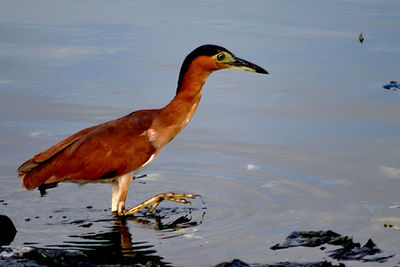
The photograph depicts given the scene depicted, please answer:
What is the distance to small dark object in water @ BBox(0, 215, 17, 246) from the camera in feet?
23.5

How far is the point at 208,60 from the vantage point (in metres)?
8.09

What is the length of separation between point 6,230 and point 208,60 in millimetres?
2395

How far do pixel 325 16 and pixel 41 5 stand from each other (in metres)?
4.83

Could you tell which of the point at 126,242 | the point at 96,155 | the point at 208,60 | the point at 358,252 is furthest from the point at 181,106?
the point at 358,252

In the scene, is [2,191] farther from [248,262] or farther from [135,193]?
[248,262]

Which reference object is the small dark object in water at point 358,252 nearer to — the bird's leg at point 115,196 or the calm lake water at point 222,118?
the calm lake water at point 222,118

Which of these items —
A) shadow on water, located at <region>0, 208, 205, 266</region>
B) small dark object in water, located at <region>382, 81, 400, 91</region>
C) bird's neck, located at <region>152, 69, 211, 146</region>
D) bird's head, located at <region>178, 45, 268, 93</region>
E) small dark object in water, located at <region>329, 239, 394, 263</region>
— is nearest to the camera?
shadow on water, located at <region>0, 208, 205, 266</region>

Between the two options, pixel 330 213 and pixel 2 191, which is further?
pixel 2 191

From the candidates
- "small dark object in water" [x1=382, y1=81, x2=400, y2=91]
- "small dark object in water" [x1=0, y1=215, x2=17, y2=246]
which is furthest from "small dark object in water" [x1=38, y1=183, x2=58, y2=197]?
"small dark object in water" [x1=382, y1=81, x2=400, y2=91]

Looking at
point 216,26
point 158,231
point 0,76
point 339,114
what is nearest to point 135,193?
point 158,231

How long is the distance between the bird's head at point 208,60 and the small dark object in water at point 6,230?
2.12 meters

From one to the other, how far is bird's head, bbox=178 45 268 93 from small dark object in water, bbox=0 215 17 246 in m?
2.12

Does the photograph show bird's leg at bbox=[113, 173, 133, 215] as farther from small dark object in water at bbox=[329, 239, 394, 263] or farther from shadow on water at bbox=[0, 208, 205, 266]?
small dark object in water at bbox=[329, 239, 394, 263]

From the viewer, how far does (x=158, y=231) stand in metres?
7.55
